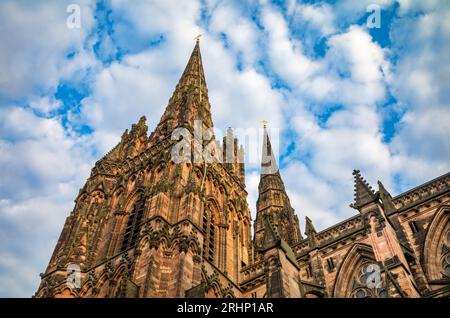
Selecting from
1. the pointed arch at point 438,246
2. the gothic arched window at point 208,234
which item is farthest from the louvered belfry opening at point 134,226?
the pointed arch at point 438,246

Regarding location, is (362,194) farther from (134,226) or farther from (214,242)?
(134,226)

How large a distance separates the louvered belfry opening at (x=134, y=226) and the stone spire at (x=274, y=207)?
8.07 m

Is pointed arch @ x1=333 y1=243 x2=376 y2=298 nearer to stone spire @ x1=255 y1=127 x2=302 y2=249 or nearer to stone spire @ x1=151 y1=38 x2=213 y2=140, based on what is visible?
stone spire @ x1=255 y1=127 x2=302 y2=249

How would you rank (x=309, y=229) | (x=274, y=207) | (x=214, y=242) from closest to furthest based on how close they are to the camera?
(x=309, y=229) < (x=214, y=242) < (x=274, y=207)

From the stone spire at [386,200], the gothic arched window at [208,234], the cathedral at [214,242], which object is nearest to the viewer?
the cathedral at [214,242]

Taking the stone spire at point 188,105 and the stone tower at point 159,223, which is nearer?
the stone tower at point 159,223

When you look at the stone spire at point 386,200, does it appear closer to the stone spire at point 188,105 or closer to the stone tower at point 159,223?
the stone tower at point 159,223

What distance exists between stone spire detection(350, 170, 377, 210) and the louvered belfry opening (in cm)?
1030

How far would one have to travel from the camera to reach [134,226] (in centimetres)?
2177

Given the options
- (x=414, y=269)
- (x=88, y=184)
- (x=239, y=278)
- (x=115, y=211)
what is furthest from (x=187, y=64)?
(x=414, y=269)

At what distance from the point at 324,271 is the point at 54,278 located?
1250 centimetres

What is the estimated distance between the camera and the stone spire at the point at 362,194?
16406 mm

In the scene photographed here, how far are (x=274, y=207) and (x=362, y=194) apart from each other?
1540 cm

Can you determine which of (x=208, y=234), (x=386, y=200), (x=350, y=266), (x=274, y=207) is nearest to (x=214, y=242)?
(x=208, y=234)
